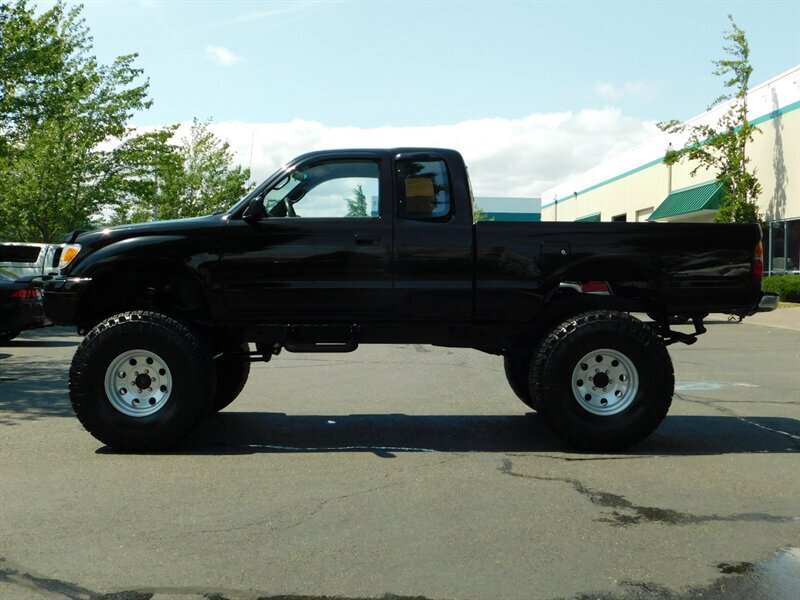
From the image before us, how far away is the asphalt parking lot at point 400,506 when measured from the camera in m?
4.50

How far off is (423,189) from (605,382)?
2.11 meters

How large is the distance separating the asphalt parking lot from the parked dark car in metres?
6.64

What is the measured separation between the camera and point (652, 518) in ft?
18.4

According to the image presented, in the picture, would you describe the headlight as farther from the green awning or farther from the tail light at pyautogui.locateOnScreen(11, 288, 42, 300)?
the green awning

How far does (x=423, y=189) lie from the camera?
8.00 meters

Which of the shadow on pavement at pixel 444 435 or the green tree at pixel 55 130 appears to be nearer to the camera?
the shadow on pavement at pixel 444 435

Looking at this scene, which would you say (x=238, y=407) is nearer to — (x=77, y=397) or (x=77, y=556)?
(x=77, y=397)

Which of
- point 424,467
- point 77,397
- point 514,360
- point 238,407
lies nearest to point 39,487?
point 77,397

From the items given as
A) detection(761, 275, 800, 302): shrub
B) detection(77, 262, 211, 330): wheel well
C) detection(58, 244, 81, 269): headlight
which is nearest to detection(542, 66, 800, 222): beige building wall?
detection(761, 275, 800, 302): shrub

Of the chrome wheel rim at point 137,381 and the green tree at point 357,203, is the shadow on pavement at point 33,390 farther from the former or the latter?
the green tree at point 357,203

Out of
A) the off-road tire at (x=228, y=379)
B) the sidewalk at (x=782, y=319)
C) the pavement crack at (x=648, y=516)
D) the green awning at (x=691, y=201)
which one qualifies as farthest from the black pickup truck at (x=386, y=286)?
the green awning at (x=691, y=201)

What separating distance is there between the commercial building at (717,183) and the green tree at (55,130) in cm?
2218

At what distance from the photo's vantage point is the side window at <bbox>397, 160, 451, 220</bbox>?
7.93 meters

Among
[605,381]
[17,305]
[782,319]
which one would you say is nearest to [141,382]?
[605,381]
